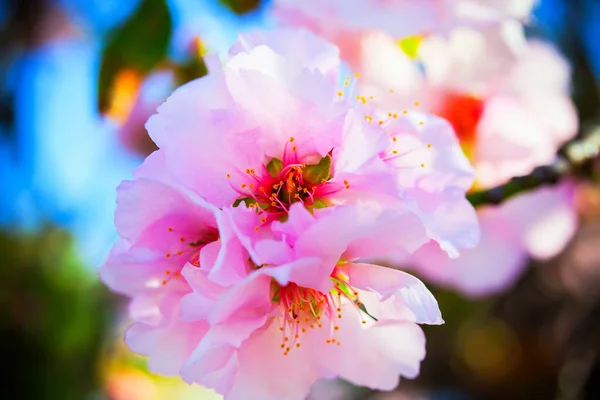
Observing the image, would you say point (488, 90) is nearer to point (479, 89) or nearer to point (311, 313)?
point (479, 89)

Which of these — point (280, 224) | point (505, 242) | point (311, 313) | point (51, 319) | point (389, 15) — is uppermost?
point (389, 15)

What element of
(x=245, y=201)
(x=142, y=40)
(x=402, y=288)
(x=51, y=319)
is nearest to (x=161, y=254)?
(x=245, y=201)

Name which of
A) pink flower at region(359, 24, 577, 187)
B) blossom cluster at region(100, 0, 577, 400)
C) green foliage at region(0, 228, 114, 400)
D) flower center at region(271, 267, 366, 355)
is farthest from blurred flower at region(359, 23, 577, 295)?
green foliage at region(0, 228, 114, 400)

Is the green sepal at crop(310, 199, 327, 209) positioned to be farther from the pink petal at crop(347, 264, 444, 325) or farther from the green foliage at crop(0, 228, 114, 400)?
the green foliage at crop(0, 228, 114, 400)

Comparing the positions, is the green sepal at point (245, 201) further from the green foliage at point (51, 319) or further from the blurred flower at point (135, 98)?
the green foliage at point (51, 319)

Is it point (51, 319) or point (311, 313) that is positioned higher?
point (311, 313)

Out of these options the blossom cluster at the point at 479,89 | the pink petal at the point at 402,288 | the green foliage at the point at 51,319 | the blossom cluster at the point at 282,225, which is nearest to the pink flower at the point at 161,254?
the blossom cluster at the point at 282,225
